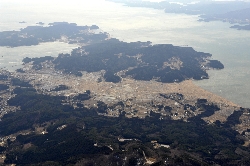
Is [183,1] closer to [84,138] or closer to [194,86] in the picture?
[194,86]

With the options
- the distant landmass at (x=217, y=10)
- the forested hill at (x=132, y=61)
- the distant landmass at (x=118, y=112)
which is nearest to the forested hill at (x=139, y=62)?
the forested hill at (x=132, y=61)

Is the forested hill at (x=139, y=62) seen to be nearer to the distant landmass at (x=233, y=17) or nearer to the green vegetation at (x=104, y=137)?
the green vegetation at (x=104, y=137)

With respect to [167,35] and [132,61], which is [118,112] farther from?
[167,35]

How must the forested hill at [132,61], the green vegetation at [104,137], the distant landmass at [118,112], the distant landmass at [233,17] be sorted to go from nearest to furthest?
the green vegetation at [104,137], the distant landmass at [118,112], the forested hill at [132,61], the distant landmass at [233,17]

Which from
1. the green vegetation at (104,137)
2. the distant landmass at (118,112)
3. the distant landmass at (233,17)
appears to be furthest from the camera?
the distant landmass at (233,17)

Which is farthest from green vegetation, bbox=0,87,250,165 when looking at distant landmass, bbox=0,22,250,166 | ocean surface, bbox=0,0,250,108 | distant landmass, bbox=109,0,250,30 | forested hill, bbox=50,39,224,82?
distant landmass, bbox=109,0,250,30

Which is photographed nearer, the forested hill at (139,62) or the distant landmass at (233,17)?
the forested hill at (139,62)

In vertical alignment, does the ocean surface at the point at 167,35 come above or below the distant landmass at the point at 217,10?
below
